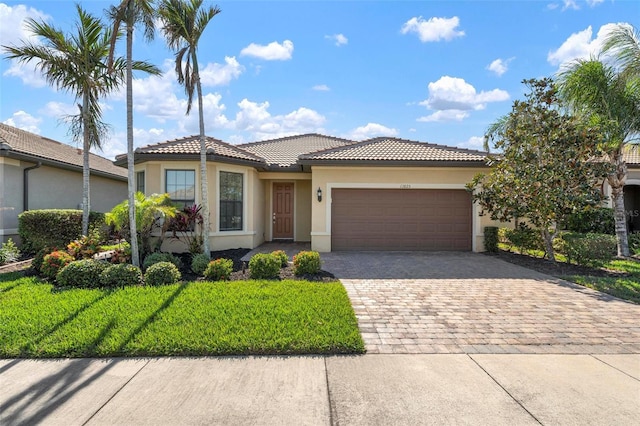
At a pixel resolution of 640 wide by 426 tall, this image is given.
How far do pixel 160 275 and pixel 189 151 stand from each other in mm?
4729

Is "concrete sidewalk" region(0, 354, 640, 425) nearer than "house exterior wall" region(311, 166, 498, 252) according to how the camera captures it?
Yes

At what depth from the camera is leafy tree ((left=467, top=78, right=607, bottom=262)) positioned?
8.55 metres

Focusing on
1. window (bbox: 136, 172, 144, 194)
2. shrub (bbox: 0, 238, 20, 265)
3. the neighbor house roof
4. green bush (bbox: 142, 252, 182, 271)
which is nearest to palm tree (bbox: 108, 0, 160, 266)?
green bush (bbox: 142, 252, 182, 271)

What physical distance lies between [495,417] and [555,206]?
302 inches

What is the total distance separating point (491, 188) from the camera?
9758mm

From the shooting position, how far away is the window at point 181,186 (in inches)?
414

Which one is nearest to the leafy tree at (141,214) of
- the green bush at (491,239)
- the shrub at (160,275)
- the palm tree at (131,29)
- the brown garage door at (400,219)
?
the palm tree at (131,29)

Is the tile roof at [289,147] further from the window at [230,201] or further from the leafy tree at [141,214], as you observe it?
the leafy tree at [141,214]

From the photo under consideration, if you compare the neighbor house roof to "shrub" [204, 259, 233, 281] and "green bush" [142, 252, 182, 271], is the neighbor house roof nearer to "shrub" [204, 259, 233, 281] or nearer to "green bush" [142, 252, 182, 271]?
"green bush" [142, 252, 182, 271]

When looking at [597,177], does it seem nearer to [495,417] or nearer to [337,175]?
[337,175]

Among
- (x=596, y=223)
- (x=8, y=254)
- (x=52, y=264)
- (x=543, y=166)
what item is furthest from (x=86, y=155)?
(x=596, y=223)

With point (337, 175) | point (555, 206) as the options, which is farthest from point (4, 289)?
point (555, 206)

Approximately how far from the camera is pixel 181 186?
10.5 m

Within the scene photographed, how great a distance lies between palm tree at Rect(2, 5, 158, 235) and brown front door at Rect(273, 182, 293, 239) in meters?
6.62
